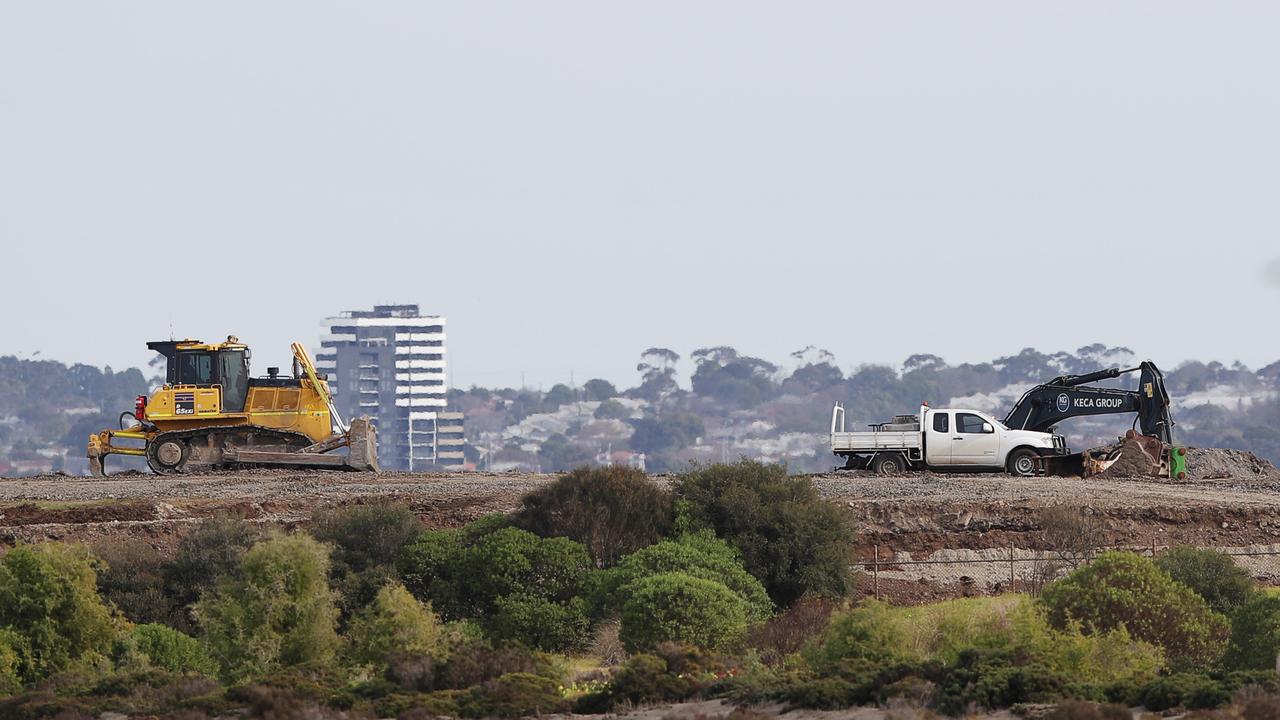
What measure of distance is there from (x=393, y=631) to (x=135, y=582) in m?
5.86

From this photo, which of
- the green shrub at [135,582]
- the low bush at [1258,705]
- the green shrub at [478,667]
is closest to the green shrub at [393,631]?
the green shrub at [478,667]

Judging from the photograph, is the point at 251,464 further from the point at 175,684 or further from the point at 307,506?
the point at 175,684

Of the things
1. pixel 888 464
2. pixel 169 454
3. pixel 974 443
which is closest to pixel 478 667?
pixel 888 464

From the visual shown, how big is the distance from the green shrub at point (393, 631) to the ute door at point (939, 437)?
18.8 m

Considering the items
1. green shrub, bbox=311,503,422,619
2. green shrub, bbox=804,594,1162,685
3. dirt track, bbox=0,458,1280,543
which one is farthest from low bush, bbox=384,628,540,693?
dirt track, bbox=0,458,1280,543

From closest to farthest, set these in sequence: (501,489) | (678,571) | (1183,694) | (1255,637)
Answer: (1183,694)
(1255,637)
(678,571)
(501,489)

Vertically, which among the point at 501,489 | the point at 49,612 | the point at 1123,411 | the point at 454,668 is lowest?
the point at 454,668

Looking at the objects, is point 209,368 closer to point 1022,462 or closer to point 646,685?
point 1022,462

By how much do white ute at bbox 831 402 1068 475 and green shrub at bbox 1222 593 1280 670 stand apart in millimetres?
17517

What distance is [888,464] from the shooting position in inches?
1825

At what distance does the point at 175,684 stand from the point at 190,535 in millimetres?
7307

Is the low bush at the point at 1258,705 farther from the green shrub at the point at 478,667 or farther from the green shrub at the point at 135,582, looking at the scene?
the green shrub at the point at 135,582

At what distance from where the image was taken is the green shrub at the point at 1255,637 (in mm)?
26672

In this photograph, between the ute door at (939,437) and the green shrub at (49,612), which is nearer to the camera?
the green shrub at (49,612)
